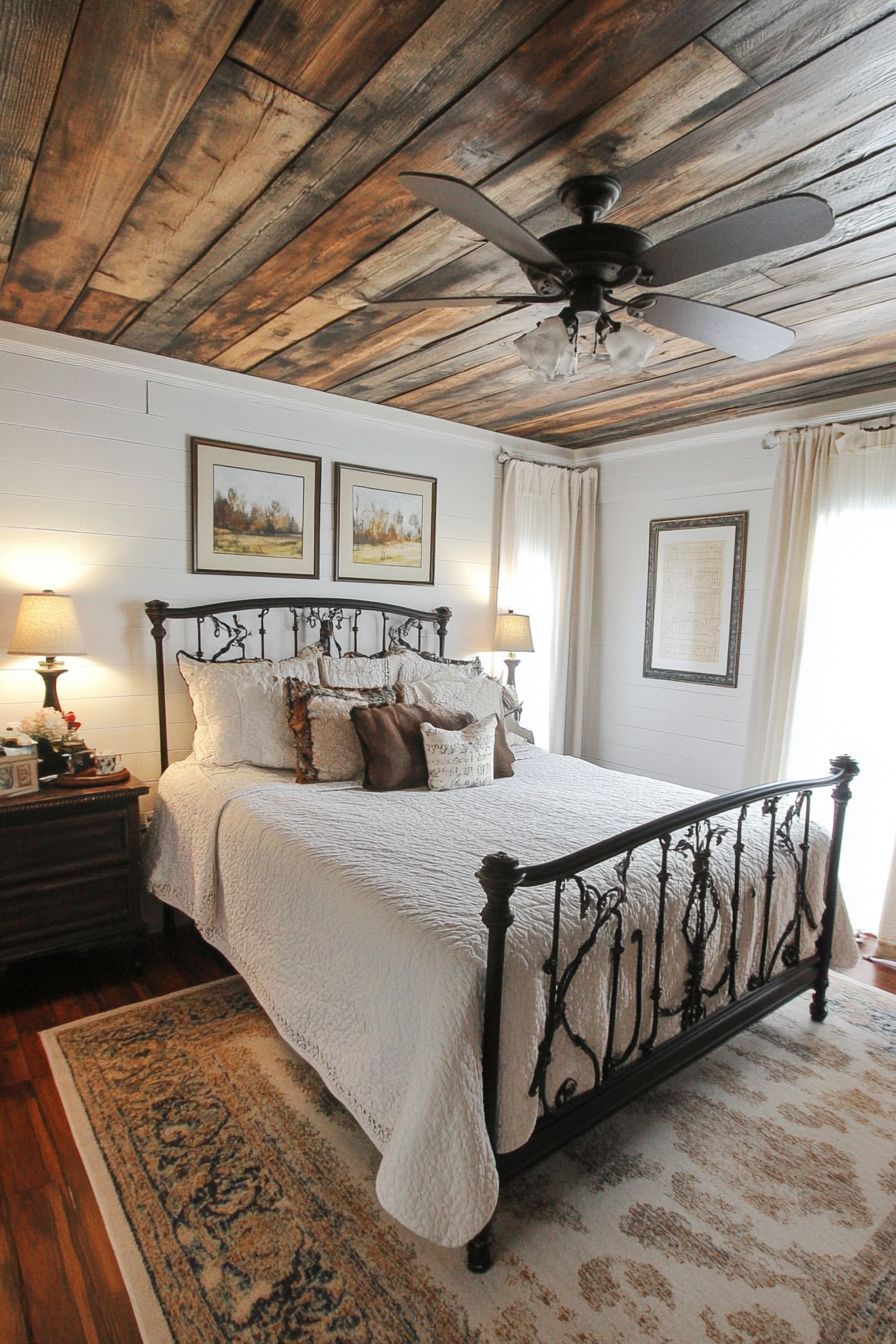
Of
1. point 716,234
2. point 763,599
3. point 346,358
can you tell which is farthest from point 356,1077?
point 763,599

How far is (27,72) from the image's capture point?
1.51 meters

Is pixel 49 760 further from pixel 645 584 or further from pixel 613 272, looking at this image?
pixel 645 584

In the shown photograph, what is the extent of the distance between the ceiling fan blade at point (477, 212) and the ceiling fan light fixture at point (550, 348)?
0.14 meters

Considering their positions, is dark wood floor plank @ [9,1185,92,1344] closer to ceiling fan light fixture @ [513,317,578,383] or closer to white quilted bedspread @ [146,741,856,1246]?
white quilted bedspread @ [146,741,856,1246]

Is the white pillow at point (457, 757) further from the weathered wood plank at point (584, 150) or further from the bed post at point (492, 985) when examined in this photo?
the weathered wood plank at point (584, 150)

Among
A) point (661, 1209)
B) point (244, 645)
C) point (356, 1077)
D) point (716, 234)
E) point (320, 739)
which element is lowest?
point (661, 1209)

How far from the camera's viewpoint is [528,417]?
13.5ft

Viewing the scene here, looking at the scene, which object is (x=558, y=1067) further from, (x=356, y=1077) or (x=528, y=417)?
(x=528, y=417)

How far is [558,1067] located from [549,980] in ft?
0.79

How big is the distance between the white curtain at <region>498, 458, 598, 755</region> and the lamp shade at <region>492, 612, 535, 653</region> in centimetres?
28

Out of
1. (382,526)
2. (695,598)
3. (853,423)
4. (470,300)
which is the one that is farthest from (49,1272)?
(853,423)

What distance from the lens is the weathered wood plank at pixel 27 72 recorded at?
53.6 inches

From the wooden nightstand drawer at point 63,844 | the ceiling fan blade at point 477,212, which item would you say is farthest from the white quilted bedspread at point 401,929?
the ceiling fan blade at point 477,212

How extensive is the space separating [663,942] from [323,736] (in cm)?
160
